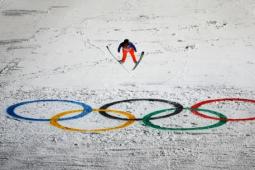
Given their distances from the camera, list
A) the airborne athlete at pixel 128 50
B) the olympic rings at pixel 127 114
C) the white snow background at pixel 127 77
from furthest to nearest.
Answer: the airborne athlete at pixel 128 50, the olympic rings at pixel 127 114, the white snow background at pixel 127 77

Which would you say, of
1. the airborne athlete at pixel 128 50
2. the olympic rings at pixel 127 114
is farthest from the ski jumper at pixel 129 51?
the olympic rings at pixel 127 114

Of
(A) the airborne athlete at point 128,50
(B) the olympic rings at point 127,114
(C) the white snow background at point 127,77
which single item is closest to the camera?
(C) the white snow background at point 127,77

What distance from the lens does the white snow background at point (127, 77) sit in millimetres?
5555

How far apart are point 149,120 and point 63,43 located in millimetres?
5361

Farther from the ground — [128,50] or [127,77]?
[128,50]

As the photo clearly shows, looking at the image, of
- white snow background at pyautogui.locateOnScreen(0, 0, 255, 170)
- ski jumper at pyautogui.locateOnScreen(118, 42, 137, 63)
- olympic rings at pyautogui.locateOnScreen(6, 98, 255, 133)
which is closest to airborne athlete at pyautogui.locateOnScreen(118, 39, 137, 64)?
ski jumper at pyautogui.locateOnScreen(118, 42, 137, 63)

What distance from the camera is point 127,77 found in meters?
9.38

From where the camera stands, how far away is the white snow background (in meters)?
5.55

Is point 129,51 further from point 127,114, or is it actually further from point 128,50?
point 127,114

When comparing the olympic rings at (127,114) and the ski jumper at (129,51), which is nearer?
the olympic rings at (127,114)

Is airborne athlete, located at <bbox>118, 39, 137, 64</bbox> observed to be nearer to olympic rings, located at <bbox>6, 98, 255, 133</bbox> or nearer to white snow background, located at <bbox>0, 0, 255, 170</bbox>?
white snow background, located at <bbox>0, 0, 255, 170</bbox>

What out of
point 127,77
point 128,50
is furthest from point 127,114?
point 128,50

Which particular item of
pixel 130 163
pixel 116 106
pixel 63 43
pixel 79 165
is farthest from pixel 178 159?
pixel 63 43

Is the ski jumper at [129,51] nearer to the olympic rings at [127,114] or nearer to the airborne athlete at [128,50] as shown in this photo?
the airborne athlete at [128,50]
